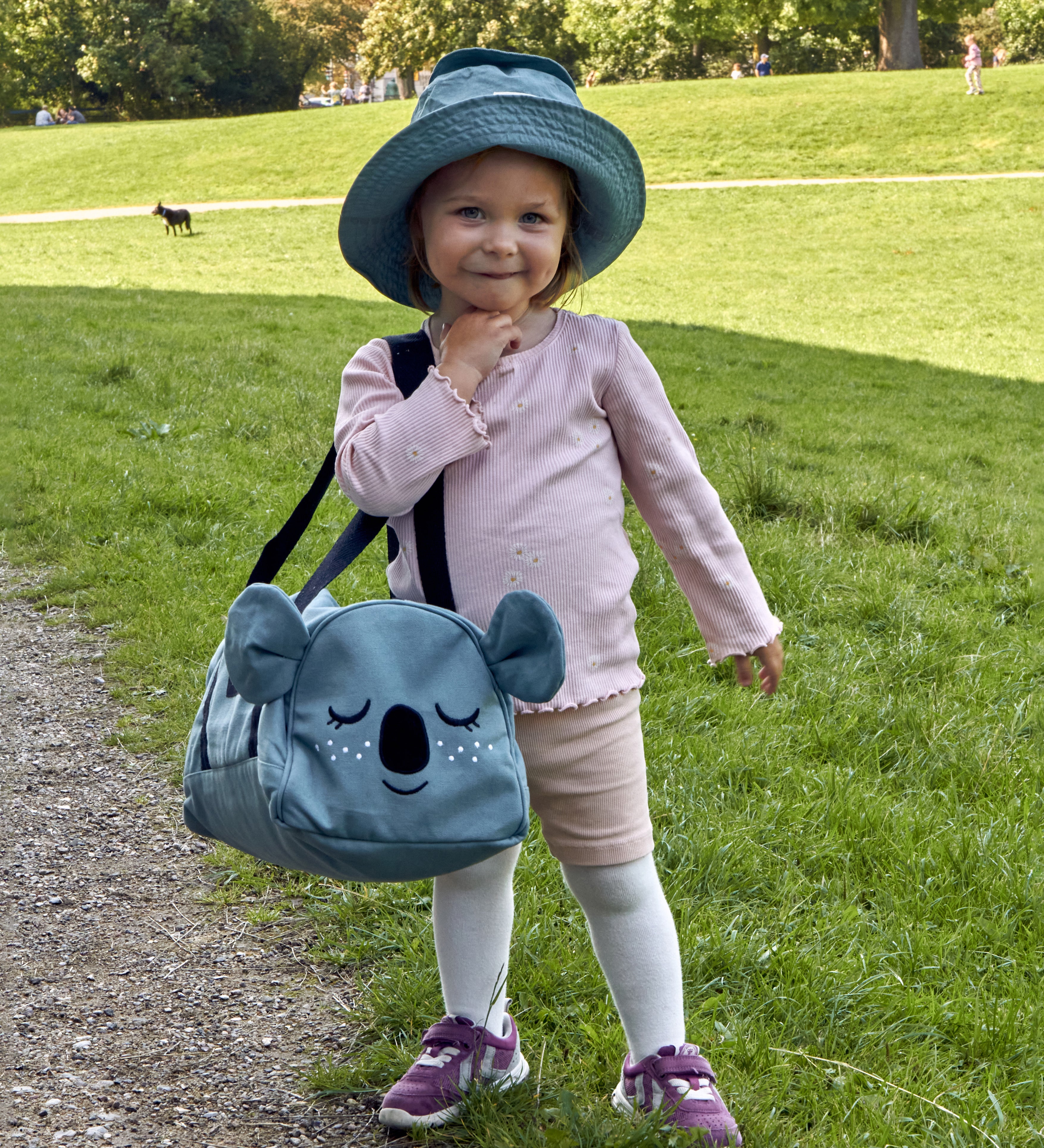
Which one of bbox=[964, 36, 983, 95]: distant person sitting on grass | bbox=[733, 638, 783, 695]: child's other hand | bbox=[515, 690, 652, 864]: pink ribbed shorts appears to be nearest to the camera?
bbox=[515, 690, 652, 864]: pink ribbed shorts

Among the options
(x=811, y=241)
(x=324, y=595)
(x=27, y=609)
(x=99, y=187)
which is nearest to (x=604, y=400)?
(x=324, y=595)

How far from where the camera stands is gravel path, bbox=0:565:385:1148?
197 cm

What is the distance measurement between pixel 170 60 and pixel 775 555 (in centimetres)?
4919

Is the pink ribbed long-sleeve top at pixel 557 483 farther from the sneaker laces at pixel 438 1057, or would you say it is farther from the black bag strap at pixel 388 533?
the sneaker laces at pixel 438 1057

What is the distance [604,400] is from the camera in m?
1.82

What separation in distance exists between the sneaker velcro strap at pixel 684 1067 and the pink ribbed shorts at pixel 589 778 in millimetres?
341

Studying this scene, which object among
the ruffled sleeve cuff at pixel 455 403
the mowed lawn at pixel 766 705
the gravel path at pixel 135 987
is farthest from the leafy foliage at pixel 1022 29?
the ruffled sleeve cuff at pixel 455 403

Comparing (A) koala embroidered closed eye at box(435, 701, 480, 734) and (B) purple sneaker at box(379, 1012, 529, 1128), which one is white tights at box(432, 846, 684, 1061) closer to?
(B) purple sneaker at box(379, 1012, 529, 1128)

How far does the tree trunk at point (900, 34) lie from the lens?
127 feet

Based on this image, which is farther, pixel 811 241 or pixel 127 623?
pixel 811 241

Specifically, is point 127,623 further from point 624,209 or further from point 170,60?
point 170,60

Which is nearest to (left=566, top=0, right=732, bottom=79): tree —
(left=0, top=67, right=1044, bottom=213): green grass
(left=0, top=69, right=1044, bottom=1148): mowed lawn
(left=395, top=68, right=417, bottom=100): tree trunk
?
(left=395, top=68, right=417, bottom=100): tree trunk

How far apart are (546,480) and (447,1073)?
1.03 meters

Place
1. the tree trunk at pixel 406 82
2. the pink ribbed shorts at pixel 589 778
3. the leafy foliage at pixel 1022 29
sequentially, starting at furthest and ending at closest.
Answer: the tree trunk at pixel 406 82 < the leafy foliage at pixel 1022 29 < the pink ribbed shorts at pixel 589 778
